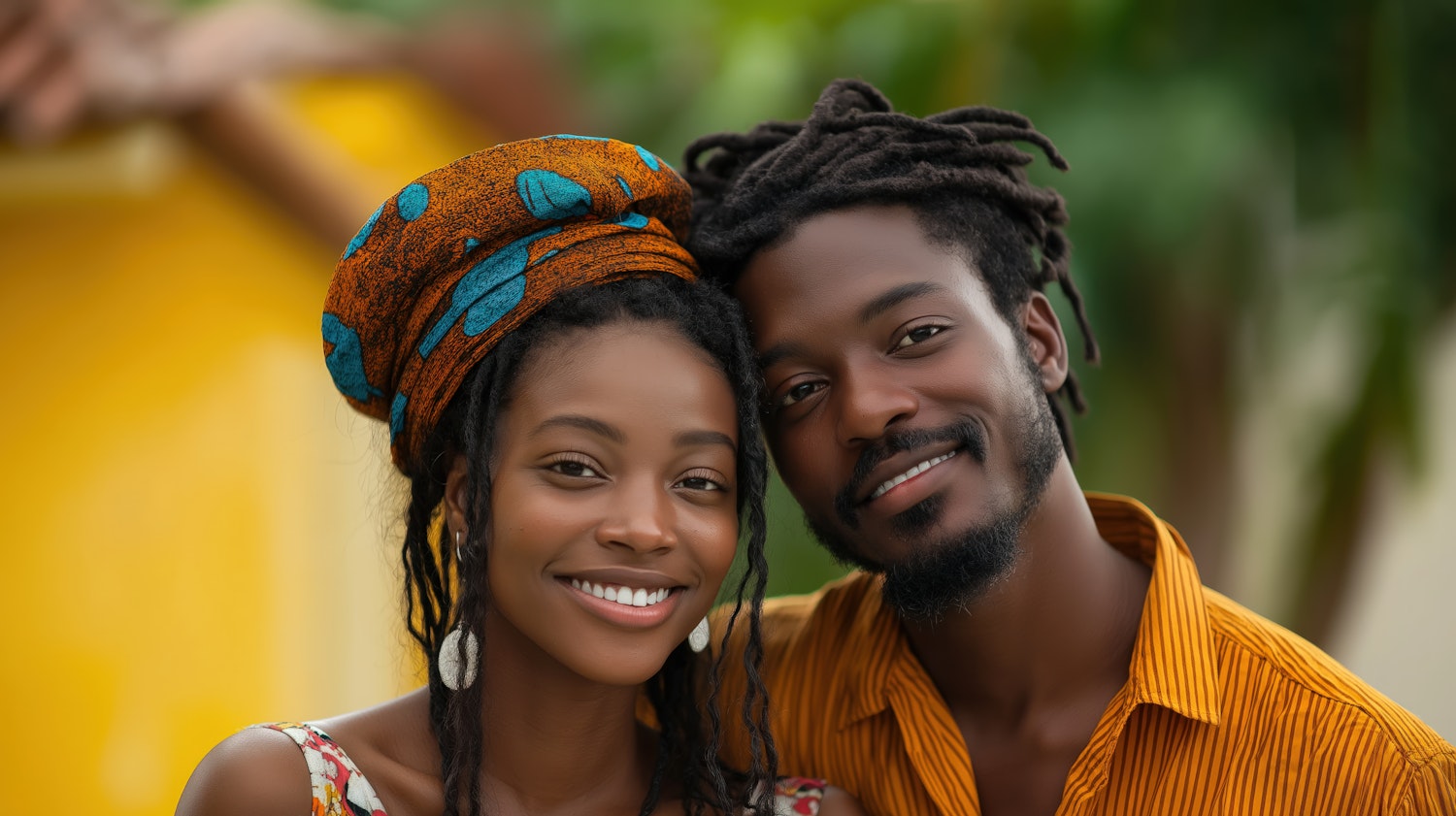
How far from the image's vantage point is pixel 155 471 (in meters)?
5.89

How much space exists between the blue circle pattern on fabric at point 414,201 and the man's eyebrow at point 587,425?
46 centimetres

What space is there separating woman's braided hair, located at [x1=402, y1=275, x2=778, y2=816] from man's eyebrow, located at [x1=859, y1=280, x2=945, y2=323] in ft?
0.77

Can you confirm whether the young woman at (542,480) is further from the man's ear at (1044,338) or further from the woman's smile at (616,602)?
the man's ear at (1044,338)

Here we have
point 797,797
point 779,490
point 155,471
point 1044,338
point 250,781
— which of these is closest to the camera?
point 250,781

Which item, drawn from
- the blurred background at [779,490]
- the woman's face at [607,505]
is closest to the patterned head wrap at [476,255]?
the woman's face at [607,505]

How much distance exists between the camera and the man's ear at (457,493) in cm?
Result: 261

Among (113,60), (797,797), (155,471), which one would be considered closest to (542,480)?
(797,797)

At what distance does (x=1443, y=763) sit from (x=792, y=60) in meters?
4.35

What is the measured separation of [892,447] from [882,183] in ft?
1.79

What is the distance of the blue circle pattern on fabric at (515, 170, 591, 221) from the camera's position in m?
2.55

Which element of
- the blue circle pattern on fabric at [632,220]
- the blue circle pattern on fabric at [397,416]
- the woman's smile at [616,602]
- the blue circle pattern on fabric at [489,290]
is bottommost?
the woman's smile at [616,602]

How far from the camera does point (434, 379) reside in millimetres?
2598

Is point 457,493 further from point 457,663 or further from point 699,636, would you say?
point 699,636

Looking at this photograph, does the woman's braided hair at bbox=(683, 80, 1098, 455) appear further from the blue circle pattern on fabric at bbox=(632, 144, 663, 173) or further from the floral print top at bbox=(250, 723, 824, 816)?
the floral print top at bbox=(250, 723, 824, 816)
